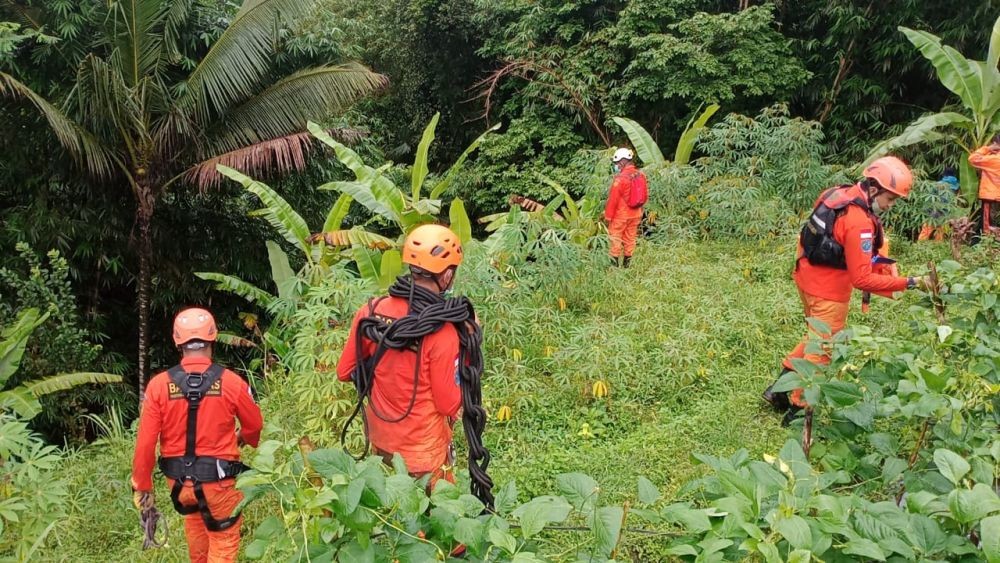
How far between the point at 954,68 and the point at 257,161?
7.92 metres

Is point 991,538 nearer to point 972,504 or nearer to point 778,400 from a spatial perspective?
point 972,504

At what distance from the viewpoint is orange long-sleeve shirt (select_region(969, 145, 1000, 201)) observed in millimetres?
7316

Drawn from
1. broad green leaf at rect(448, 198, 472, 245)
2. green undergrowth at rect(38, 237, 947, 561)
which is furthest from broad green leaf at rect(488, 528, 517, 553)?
broad green leaf at rect(448, 198, 472, 245)

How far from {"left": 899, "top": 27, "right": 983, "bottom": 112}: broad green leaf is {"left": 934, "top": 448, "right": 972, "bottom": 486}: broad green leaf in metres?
8.12

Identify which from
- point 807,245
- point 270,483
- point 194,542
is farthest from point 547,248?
point 270,483

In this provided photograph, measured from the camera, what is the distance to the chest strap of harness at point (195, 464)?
10.4 ft

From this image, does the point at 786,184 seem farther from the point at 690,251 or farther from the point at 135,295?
the point at 135,295

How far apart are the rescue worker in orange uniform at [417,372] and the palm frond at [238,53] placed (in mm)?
5829

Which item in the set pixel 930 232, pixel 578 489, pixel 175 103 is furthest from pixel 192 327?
pixel 930 232

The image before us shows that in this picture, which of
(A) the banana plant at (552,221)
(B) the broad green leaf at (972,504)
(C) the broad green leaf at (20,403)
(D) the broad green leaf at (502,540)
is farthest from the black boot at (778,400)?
(C) the broad green leaf at (20,403)

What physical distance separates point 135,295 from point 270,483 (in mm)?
8379

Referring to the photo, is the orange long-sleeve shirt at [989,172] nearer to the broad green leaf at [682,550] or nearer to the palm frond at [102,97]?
the broad green leaf at [682,550]

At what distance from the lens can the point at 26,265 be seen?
759 centimetres

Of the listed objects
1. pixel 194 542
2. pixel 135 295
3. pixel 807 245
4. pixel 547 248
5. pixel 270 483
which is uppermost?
pixel 270 483
